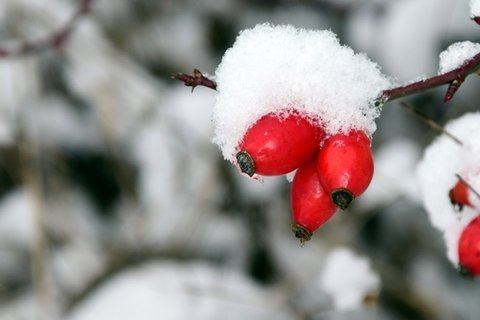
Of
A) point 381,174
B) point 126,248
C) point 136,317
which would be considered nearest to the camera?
point 136,317

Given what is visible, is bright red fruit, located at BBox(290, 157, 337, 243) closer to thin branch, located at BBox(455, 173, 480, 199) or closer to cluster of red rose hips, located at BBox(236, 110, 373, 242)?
cluster of red rose hips, located at BBox(236, 110, 373, 242)

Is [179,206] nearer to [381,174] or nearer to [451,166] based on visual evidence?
[381,174]

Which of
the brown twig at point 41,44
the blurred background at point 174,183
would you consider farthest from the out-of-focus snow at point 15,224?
the brown twig at point 41,44

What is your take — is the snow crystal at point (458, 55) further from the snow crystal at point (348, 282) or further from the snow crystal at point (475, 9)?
the snow crystal at point (348, 282)

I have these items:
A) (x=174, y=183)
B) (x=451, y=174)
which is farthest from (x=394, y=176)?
(x=451, y=174)

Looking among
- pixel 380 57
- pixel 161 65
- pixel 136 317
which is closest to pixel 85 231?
pixel 136 317

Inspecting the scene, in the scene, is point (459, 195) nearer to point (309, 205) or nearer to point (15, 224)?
point (309, 205)

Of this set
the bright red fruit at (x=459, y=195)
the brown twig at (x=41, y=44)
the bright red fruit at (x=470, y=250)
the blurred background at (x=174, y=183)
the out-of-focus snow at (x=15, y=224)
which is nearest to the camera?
the bright red fruit at (x=470, y=250)
